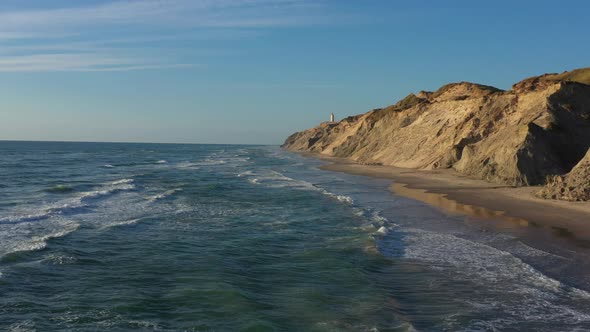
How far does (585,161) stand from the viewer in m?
24.3

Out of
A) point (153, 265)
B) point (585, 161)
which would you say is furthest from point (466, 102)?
point (153, 265)

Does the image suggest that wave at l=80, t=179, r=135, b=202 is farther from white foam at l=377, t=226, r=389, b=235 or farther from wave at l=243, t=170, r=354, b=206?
white foam at l=377, t=226, r=389, b=235

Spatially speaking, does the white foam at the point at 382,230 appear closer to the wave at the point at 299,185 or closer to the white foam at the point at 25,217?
the wave at the point at 299,185

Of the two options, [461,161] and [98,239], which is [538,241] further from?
[461,161]

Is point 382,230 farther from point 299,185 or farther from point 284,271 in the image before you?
point 299,185

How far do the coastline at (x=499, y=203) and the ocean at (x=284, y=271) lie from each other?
3.83 feet

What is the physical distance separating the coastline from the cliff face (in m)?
1.97

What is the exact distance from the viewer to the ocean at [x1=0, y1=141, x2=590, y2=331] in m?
10.3

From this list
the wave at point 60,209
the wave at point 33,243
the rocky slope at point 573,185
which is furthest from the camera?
the rocky slope at point 573,185

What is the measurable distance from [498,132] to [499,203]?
51.9 ft

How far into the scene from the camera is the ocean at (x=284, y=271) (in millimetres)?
10281

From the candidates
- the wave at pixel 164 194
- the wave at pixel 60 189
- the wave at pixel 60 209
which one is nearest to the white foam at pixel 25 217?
the wave at pixel 60 209

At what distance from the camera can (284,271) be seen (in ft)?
46.8

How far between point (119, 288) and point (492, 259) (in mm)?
10624
